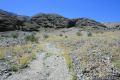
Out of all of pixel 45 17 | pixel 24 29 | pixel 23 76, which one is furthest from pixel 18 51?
pixel 45 17

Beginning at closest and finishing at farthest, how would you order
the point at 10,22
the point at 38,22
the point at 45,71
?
the point at 45,71 < the point at 10,22 < the point at 38,22

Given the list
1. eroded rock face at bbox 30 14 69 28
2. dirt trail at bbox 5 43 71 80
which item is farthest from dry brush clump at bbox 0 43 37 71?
eroded rock face at bbox 30 14 69 28

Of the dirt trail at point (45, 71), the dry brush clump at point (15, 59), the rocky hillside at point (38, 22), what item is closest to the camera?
the dirt trail at point (45, 71)

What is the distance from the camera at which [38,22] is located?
7825 centimetres

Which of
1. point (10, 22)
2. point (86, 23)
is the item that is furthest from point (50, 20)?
point (10, 22)

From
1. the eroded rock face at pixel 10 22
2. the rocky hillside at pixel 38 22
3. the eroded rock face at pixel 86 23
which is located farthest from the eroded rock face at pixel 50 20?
the eroded rock face at pixel 10 22

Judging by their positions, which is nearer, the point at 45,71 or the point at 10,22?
the point at 45,71

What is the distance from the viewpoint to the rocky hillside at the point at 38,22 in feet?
230

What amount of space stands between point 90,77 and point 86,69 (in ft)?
5.69

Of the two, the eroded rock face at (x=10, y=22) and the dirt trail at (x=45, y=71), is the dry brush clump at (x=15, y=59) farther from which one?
the eroded rock face at (x=10, y=22)

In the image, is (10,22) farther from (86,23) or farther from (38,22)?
(86,23)

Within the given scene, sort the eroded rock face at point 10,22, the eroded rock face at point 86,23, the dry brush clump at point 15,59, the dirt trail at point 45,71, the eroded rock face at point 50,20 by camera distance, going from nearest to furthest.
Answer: the dirt trail at point 45,71
the dry brush clump at point 15,59
the eroded rock face at point 10,22
the eroded rock face at point 50,20
the eroded rock face at point 86,23

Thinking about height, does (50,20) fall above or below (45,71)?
above

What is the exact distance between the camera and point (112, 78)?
1548cm
